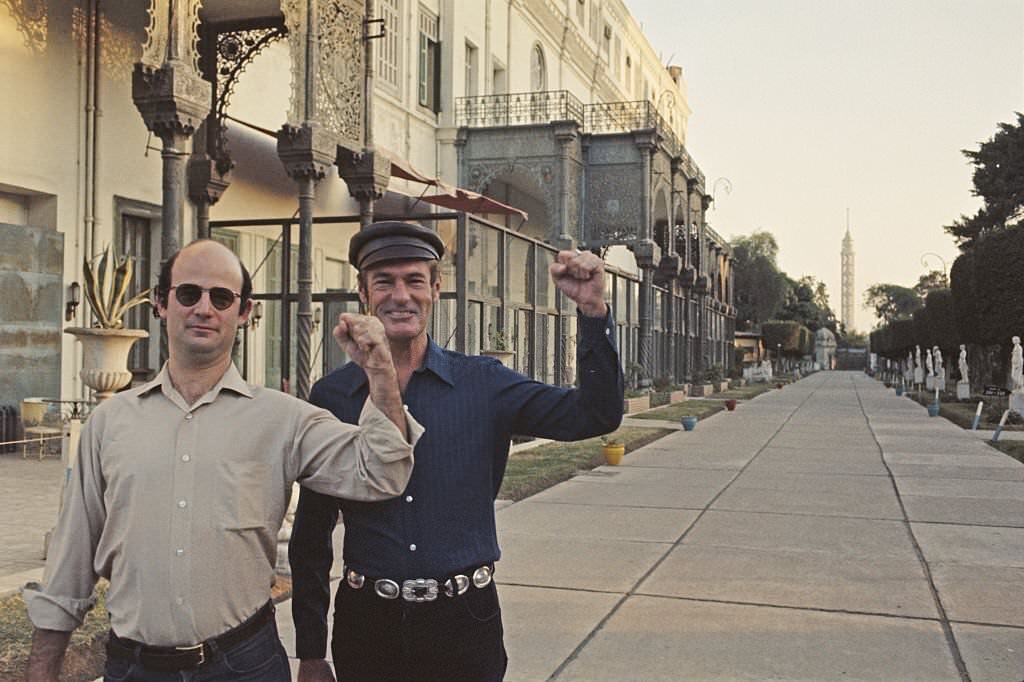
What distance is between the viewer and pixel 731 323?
194 feet

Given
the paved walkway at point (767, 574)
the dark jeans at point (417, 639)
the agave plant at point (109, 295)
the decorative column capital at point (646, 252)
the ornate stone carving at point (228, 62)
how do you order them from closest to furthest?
the dark jeans at point (417, 639), the paved walkway at point (767, 574), the agave plant at point (109, 295), the ornate stone carving at point (228, 62), the decorative column capital at point (646, 252)

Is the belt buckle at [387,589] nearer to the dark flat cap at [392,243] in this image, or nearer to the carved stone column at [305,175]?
the dark flat cap at [392,243]

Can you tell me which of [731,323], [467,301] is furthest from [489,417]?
[731,323]

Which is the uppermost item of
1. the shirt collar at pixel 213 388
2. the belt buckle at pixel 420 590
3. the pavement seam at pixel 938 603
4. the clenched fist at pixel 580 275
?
the clenched fist at pixel 580 275

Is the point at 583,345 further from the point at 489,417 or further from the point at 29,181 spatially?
the point at 29,181

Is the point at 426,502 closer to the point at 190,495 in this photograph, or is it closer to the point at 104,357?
the point at 190,495

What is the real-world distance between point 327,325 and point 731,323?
47504 millimetres

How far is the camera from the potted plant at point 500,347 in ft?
49.4

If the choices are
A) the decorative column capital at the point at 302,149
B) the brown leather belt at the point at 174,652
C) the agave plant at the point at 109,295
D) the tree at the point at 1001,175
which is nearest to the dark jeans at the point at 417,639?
the brown leather belt at the point at 174,652

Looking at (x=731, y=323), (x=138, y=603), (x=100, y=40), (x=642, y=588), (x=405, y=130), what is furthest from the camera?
(x=731, y=323)

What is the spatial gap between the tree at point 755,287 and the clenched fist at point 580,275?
90.8m

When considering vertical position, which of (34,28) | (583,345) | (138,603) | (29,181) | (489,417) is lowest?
(138,603)

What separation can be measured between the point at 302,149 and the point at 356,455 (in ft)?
36.3

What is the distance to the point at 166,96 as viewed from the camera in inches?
422
